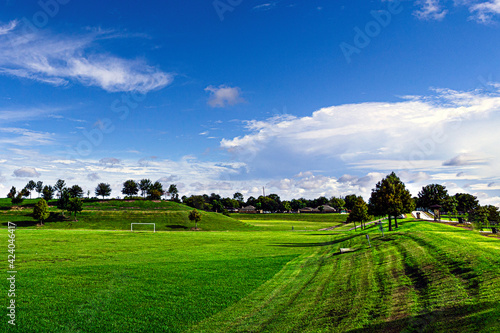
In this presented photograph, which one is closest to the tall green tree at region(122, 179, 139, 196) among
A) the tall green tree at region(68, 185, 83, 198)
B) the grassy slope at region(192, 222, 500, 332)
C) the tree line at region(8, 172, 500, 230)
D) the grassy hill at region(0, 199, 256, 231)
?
the tree line at region(8, 172, 500, 230)

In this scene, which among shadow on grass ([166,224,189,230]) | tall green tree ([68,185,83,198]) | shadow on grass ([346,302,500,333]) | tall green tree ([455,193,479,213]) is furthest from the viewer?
tall green tree ([68,185,83,198])

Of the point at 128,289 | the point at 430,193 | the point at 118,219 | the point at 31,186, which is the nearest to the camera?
the point at 128,289

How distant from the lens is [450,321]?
9883 mm

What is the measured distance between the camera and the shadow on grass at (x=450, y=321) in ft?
29.9

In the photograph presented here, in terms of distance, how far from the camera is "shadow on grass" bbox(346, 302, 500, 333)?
9.12m

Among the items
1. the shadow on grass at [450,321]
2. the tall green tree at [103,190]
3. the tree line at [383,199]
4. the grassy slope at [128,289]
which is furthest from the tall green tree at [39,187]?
the shadow on grass at [450,321]

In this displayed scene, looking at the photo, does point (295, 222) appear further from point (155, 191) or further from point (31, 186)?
point (31, 186)

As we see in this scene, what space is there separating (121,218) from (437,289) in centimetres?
10230

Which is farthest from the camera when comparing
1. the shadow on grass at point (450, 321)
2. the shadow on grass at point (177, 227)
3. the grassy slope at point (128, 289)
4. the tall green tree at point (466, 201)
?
the tall green tree at point (466, 201)

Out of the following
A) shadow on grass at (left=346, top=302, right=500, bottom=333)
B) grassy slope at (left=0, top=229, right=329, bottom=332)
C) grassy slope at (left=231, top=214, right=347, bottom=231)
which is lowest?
grassy slope at (left=231, top=214, right=347, bottom=231)

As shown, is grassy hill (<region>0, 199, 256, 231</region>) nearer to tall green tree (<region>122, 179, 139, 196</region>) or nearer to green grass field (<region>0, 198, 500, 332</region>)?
tall green tree (<region>122, 179, 139, 196</region>)

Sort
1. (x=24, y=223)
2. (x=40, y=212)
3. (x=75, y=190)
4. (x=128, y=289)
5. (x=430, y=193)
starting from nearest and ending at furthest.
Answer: (x=128, y=289) → (x=40, y=212) → (x=24, y=223) → (x=75, y=190) → (x=430, y=193)

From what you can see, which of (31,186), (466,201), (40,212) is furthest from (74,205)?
(466,201)

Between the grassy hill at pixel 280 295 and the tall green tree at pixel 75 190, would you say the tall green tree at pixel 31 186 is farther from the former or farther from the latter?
the grassy hill at pixel 280 295
